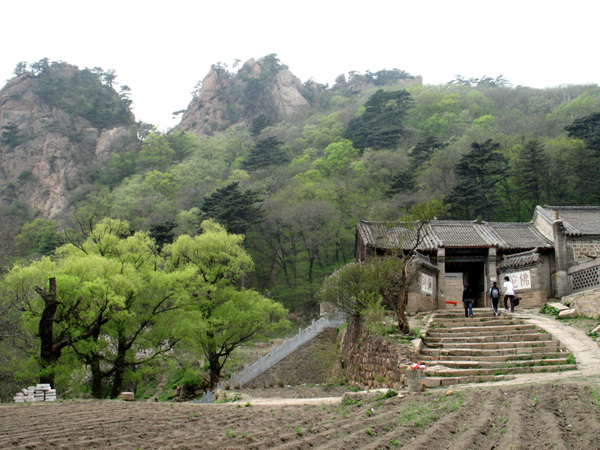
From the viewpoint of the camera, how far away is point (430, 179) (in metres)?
40.4

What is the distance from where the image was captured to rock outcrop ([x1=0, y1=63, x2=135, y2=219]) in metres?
65.3

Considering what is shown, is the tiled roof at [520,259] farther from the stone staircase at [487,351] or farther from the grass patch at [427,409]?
the grass patch at [427,409]

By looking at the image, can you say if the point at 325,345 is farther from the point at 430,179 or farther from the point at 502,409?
the point at 430,179

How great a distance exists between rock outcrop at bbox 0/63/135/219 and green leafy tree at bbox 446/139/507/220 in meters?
46.3

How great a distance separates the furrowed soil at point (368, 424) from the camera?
6.24 meters

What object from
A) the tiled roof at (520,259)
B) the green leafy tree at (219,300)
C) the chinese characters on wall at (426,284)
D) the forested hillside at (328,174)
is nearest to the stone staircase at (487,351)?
the chinese characters on wall at (426,284)

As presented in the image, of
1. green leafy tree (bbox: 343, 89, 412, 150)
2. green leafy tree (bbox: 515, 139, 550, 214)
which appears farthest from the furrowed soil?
green leafy tree (bbox: 343, 89, 412, 150)

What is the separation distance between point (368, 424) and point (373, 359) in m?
8.36

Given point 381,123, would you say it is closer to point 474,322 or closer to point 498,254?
point 498,254

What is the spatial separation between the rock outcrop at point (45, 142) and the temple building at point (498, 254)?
50670 millimetres

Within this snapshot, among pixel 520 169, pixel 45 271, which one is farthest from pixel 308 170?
pixel 45 271

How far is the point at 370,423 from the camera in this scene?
24.5 ft

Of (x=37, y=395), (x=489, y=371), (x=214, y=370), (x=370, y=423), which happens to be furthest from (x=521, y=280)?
(x=37, y=395)

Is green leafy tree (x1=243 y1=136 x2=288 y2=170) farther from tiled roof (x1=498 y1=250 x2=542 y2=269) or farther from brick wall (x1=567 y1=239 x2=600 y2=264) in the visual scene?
brick wall (x1=567 y1=239 x2=600 y2=264)
